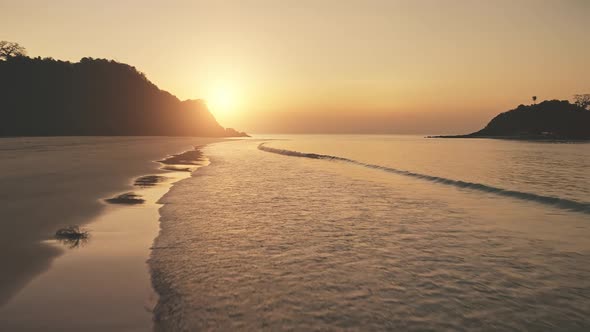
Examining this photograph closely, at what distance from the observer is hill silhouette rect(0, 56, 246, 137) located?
337ft

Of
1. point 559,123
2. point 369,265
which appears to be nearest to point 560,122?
point 559,123

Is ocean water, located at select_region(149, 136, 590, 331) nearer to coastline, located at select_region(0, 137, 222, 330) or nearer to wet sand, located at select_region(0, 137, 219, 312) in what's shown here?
coastline, located at select_region(0, 137, 222, 330)

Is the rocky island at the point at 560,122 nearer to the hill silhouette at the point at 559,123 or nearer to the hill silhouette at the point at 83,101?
the hill silhouette at the point at 559,123

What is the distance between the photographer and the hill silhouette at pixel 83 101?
4043 inches

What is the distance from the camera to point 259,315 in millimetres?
3977

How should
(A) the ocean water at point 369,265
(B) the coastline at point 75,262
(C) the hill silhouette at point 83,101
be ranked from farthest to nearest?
(C) the hill silhouette at point 83,101
(A) the ocean water at point 369,265
(B) the coastline at point 75,262

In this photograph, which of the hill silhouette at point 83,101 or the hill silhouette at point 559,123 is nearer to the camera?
the hill silhouette at point 83,101

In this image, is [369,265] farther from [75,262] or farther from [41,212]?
[41,212]

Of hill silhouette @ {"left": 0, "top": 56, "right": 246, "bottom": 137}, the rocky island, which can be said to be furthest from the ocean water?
the rocky island

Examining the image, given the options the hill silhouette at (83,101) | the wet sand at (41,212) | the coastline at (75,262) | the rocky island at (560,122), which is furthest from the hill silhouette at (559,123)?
the coastline at (75,262)

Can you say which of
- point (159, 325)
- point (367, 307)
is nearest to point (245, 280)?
point (159, 325)

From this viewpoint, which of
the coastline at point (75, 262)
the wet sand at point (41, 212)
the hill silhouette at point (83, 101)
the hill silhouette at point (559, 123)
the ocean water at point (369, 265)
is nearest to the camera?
the coastline at point (75, 262)

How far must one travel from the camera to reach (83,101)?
12488cm

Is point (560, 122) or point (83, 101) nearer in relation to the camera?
point (83, 101)
